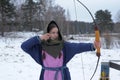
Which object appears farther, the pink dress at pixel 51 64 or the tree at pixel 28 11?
the tree at pixel 28 11

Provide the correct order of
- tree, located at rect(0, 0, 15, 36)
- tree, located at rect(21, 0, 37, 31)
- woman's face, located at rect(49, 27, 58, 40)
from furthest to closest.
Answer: tree, located at rect(21, 0, 37, 31) < tree, located at rect(0, 0, 15, 36) < woman's face, located at rect(49, 27, 58, 40)

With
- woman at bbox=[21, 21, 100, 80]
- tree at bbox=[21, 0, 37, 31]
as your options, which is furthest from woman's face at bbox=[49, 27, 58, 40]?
tree at bbox=[21, 0, 37, 31]

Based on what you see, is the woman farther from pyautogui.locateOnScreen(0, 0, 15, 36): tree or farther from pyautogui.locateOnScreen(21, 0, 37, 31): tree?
pyautogui.locateOnScreen(21, 0, 37, 31): tree

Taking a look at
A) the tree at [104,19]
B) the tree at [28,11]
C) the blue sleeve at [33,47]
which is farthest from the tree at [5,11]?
the blue sleeve at [33,47]

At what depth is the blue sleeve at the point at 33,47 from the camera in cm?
302

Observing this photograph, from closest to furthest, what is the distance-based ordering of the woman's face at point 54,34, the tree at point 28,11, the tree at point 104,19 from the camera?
1. the woman's face at point 54,34
2. the tree at point 28,11
3. the tree at point 104,19

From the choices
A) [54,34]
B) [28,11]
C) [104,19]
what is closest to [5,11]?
[28,11]

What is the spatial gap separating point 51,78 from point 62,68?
0.14 meters

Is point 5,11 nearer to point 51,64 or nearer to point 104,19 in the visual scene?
point 104,19

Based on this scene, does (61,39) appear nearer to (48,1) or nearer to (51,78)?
(51,78)

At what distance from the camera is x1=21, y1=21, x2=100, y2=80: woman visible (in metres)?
3.02

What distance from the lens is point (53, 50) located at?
9.93ft

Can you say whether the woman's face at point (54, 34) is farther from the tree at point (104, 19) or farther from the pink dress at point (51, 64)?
the tree at point (104, 19)

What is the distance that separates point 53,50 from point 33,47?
0.21 metres
